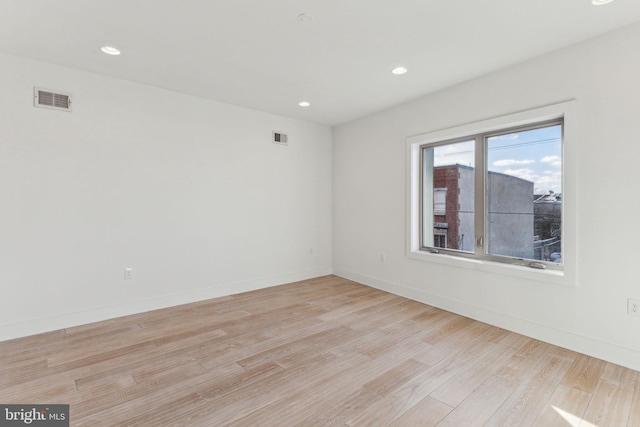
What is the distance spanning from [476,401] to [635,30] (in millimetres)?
2955

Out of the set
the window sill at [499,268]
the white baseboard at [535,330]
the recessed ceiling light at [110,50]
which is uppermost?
the recessed ceiling light at [110,50]

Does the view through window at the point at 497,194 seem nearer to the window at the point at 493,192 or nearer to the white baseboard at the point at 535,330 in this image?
the window at the point at 493,192

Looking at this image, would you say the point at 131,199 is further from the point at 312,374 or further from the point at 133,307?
the point at 312,374

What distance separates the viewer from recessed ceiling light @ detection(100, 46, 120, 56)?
271cm

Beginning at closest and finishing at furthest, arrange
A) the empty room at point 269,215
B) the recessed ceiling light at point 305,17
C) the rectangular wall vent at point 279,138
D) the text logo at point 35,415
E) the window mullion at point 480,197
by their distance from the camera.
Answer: the text logo at point 35,415 < the empty room at point 269,215 < the recessed ceiling light at point 305,17 < the window mullion at point 480,197 < the rectangular wall vent at point 279,138

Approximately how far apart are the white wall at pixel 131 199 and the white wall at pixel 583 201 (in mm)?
2164

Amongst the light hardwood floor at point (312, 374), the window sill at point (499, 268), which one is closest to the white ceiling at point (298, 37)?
the window sill at point (499, 268)

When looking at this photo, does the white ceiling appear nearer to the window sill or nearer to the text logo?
the window sill

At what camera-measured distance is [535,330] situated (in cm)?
288

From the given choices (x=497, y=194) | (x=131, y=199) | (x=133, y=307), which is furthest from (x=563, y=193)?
(x=133, y=307)

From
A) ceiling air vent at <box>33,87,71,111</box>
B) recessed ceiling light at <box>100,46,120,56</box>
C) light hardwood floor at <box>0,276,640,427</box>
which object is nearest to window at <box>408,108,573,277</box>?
light hardwood floor at <box>0,276,640,427</box>

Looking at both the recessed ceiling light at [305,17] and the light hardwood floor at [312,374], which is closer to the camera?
the light hardwood floor at [312,374]

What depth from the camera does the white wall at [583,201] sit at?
7.79 ft

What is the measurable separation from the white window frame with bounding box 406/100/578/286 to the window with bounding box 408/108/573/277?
1cm
